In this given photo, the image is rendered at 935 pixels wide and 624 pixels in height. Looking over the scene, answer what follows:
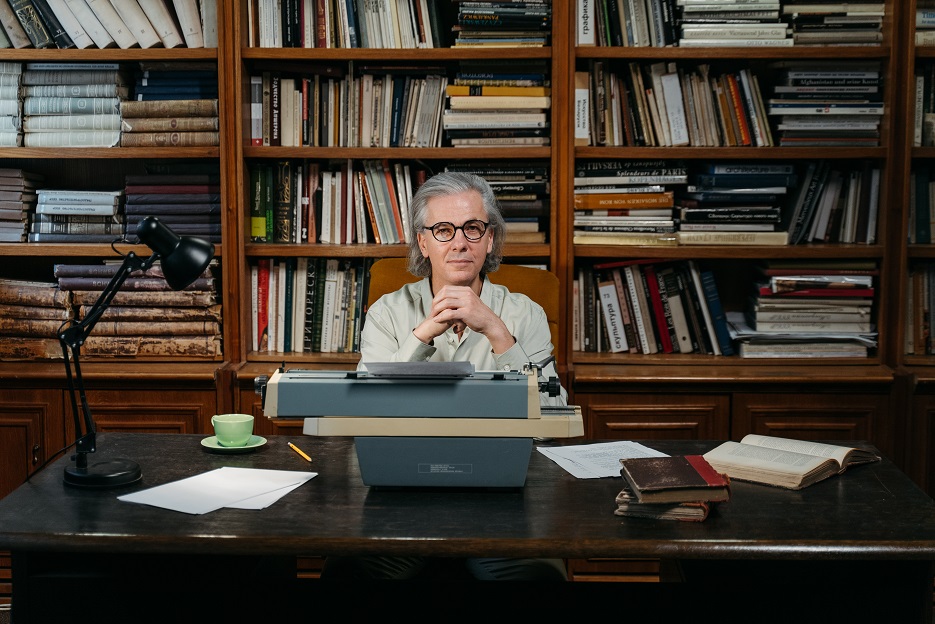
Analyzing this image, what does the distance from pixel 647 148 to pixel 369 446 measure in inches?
67.5

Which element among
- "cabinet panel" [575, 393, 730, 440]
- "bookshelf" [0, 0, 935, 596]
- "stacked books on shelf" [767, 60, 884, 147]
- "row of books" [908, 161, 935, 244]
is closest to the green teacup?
"bookshelf" [0, 0, 935, 596]

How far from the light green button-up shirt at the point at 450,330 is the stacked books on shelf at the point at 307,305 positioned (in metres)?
0.58

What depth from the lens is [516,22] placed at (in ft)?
9.45

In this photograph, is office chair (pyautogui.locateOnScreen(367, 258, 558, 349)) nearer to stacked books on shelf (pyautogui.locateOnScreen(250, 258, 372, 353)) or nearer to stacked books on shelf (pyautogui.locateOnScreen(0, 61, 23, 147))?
stacked books on shelf (pyautogui.locateOnScreen(250, 258, 372, 353))

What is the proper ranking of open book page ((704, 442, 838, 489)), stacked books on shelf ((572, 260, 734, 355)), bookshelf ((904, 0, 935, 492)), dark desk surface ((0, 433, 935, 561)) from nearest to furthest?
dark desk surface ((0, 433, 935, 561)), open book page ((704, 442, 838, 489)), bookshelf ((904, 0, 935, 492)), stacked books on shelf ((572, 260, 734, 355))

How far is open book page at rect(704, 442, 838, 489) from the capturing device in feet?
5.42

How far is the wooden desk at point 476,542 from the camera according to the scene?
54.7 inches

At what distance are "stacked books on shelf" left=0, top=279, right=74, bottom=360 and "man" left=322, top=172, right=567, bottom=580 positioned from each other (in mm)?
1149

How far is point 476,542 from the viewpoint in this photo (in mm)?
1387

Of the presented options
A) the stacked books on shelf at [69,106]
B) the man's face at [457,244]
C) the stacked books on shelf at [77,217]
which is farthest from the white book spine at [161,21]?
the man's face at [457,244]

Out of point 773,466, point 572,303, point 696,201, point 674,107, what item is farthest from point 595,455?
point 674,107

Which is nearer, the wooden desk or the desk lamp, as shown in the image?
the wooden desk

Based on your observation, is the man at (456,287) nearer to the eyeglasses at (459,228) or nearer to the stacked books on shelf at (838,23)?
the eyeglasses at (459,228)

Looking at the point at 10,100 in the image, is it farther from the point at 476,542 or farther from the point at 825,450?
the point at 825,450
